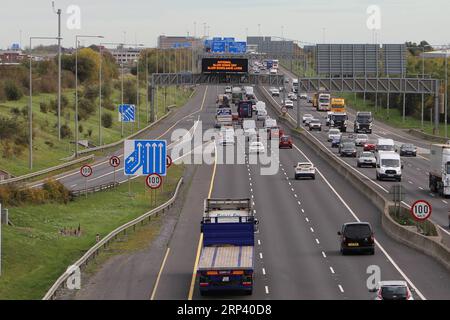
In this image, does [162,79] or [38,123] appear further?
[162,79]

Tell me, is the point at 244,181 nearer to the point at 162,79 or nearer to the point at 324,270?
the point at 324,270

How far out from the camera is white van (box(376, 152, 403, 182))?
271 feet

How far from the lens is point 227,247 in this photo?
4197 centimetres

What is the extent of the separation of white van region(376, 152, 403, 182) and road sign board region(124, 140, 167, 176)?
1064 inches

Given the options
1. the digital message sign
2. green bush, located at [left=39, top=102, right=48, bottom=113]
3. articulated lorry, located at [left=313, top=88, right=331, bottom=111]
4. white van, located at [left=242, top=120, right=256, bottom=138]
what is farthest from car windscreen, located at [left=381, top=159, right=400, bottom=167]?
articulated lorry, located at [left=313, top=88, right=331, bottom=111]

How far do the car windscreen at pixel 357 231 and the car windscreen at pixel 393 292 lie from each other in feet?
47.5

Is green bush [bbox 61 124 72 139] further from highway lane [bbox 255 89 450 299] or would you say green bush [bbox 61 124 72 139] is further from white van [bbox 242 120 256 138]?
highway lane [bbox 255 89 450 299]

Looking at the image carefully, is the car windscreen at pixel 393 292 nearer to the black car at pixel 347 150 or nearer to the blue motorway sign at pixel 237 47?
the black car at pixel 347 150

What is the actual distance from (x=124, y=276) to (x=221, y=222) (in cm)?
443

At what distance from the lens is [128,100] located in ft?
604

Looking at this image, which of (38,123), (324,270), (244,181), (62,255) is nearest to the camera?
(324,270)

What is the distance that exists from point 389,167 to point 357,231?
111 feet
